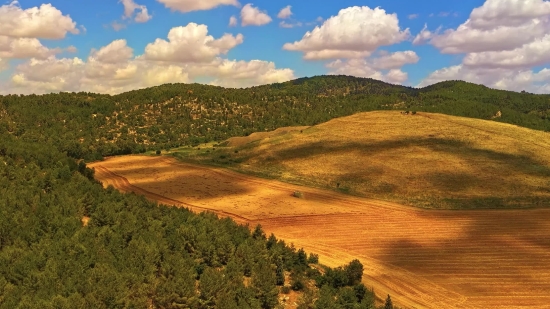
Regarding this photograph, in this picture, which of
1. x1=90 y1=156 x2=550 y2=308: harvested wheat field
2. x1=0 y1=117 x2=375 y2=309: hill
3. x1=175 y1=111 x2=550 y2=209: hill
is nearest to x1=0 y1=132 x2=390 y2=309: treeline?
x1=0 y1=117 x2=375 y2=309: hill

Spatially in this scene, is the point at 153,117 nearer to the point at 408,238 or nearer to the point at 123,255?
the point at 408,238

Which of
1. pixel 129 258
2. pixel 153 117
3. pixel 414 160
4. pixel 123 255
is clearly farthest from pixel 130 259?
pixel 153 117

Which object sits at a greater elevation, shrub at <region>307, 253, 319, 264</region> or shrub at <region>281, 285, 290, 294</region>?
shrub at <region>281, 285, 290, 294</region>

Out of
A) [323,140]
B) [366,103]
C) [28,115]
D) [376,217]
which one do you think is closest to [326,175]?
[376,217]

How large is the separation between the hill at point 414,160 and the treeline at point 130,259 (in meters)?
31.2

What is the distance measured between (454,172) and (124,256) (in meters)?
57.0

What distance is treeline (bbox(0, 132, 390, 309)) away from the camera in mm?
19750

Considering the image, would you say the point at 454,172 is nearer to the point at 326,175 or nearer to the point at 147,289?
the point at 326,175

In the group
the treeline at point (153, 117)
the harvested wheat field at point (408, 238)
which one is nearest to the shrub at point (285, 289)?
the harvested wheat field at point (408, 238)

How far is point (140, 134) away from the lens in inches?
5364

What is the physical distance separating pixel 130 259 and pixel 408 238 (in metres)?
29.2

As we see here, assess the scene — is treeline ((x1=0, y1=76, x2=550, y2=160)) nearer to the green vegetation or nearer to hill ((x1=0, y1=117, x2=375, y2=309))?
the green vegetation

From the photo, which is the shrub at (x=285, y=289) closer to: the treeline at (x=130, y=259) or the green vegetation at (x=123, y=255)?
the treeline at (x=130, y=259)

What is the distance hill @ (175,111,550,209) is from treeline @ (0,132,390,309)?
31.2m
